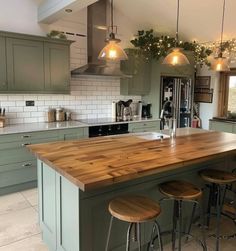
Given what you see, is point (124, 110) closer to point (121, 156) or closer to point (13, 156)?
point (13, 156)

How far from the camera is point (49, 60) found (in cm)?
399

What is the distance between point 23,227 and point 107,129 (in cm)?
219

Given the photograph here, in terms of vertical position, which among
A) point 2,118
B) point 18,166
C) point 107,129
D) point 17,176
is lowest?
point 17,176

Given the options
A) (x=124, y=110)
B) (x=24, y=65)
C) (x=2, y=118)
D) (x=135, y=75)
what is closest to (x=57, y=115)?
(x=2, y=118)

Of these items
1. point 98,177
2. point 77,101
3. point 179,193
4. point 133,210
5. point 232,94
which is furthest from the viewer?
point 232,94

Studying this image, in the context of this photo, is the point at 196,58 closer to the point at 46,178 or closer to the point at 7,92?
the point at 7,92

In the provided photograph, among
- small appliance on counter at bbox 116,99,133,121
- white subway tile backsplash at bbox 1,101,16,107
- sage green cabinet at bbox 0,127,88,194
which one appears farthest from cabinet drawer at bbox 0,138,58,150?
small appliance on counter at bbox 116,99,133,121

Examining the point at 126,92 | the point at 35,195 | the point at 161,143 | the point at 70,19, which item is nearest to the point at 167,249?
the point at 161,143

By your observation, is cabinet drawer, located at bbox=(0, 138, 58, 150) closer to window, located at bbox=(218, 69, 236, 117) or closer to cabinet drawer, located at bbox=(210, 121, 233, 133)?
cabinet drawer, located at bbox=(210, 121, 233, 133)

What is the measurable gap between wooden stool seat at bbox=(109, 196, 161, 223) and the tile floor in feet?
2.90

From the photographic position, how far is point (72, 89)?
185 inches

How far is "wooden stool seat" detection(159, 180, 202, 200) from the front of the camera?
2.02m

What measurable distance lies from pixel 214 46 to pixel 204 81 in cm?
89

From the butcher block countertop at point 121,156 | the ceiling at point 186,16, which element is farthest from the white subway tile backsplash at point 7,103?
the ceiling at point 186,16
